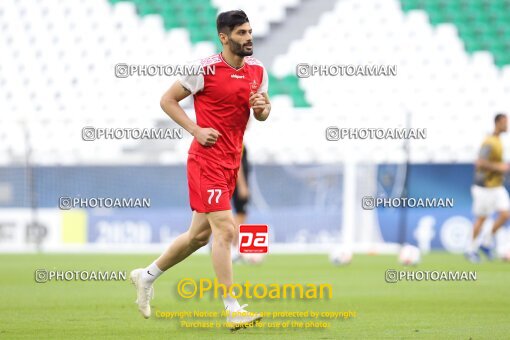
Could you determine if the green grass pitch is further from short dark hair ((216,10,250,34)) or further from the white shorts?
short dark hair ((216,10,250,34))

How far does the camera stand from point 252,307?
8.75m

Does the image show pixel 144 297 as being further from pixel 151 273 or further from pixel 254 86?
pixel 254 86

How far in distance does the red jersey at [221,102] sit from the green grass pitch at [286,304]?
48.9 inches

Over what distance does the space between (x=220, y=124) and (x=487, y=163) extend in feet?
33.7

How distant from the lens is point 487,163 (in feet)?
53.9

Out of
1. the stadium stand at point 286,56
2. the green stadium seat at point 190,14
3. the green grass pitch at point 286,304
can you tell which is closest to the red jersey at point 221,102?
the green grass pitch at point 286,304

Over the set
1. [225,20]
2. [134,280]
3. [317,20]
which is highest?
[317,20]

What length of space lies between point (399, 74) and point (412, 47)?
3.09 ft

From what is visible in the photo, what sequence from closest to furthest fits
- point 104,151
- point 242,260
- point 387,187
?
1. point 242,260
2. point 387,187
3. point 104,151

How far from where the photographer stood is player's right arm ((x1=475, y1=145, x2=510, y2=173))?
1633 centimetres

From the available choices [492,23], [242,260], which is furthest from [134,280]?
[492,23]

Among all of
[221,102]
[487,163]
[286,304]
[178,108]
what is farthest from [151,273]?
[487,163]

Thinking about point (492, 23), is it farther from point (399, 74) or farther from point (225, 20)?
point (225, 20)

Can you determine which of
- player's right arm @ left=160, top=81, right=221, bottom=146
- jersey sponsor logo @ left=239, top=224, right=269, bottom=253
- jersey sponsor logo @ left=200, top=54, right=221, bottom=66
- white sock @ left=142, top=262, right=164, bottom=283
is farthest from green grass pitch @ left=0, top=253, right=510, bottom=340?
jersey sponsor logo @ left=200, top=54, right=221, bottom=66
